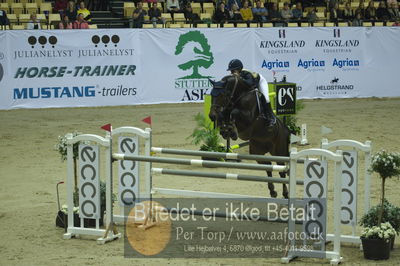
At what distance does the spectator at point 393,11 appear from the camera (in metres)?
27.0

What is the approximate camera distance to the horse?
32.3 ft

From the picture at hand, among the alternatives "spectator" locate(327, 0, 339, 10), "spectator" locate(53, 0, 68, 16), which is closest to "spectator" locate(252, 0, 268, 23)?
"spectator" locate(327, 0, 339, 10)

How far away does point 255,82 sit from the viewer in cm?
1090

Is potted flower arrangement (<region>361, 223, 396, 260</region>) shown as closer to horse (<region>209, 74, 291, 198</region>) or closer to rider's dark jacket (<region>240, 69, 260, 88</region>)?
horse (<region>209, 74, 291, 198</region>)

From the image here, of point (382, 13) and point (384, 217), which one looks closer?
point (384, 217)

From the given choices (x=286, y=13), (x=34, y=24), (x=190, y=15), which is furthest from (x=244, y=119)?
(x=286, y=13)

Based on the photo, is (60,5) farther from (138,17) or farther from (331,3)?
(331,3)

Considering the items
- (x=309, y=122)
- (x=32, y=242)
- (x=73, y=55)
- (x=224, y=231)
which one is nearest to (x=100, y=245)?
(x=32, y=242)

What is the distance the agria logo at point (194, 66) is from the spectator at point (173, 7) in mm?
2843

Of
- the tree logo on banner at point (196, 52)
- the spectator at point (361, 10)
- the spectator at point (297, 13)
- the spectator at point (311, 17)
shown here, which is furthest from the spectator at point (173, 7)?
the spectator at point (361, 10)

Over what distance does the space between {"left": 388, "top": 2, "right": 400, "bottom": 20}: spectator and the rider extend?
689 inches

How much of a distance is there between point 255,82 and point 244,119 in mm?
784

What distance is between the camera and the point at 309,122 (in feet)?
61.1

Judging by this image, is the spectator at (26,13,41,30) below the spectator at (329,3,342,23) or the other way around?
below
